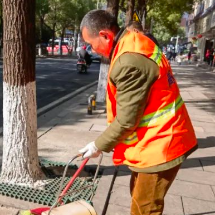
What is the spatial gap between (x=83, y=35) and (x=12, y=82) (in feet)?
5.51

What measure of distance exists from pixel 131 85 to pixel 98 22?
46cm

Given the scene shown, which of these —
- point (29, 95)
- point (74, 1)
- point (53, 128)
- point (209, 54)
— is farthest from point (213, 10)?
point (29, 95)

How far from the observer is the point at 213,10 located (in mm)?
35031

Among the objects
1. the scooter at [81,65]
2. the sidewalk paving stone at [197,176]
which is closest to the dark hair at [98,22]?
the sidewalk paving stone at [197,176]

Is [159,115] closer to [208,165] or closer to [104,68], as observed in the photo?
[208,165]

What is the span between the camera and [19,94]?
11.8 feet

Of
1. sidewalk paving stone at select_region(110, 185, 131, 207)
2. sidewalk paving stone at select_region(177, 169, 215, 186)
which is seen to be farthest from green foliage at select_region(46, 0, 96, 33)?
sidewalk paving stone at select_region(110, 185, 131, 207)

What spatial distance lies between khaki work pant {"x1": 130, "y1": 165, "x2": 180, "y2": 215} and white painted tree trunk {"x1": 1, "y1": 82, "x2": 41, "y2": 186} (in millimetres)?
1848

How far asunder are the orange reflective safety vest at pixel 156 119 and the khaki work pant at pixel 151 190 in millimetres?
106

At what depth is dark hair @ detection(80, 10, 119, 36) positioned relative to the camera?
2023 mm

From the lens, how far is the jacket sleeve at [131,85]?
1865 millimetres

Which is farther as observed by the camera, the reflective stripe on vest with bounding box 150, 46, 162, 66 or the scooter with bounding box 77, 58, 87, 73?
the scooter with bounding box 77, 58, 87, 73

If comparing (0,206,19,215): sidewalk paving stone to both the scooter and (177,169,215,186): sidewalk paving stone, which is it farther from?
the scooter

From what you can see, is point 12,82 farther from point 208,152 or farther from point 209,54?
point 209,54
